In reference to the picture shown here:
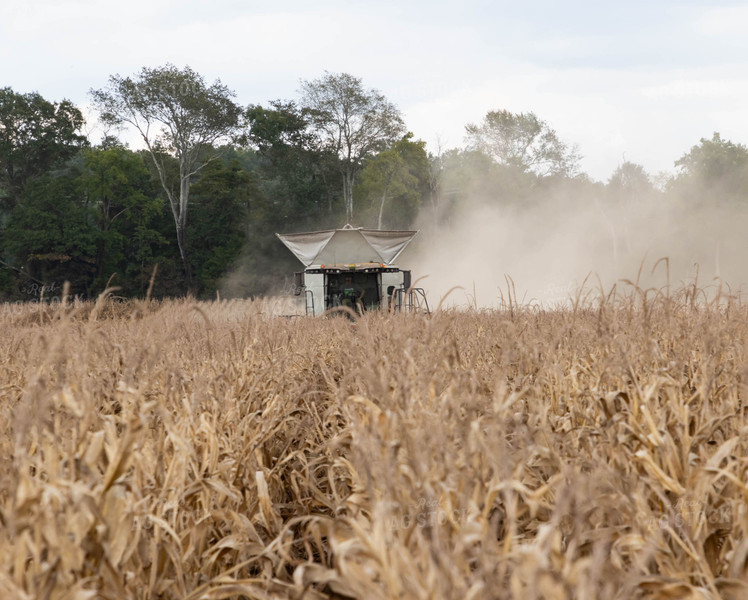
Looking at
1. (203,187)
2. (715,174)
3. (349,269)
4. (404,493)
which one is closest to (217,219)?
(203,187)

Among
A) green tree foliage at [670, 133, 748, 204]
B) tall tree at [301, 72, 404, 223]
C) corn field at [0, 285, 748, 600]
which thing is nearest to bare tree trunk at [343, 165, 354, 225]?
tall tree at [301, 72, 404, 223]

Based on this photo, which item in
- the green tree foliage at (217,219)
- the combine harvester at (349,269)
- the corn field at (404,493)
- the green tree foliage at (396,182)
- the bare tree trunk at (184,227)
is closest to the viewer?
the corn field at (404,493)

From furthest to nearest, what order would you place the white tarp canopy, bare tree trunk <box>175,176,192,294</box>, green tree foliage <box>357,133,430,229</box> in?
green tree foliage <box>357,133,430,229</box>, bare tree trunk <box>175,176,192,294</box>, the white tarp canopy

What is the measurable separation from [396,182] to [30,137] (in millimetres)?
21644

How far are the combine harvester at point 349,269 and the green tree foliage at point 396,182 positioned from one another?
25.9 m

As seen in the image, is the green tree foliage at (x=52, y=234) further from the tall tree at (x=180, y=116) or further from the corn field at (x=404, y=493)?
the corn field at (x=404, y=493)

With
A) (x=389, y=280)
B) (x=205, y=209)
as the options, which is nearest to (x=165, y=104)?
(x=205, y=209)

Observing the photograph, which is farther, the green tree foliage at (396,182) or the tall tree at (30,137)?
the green tree foliage at (396,182)

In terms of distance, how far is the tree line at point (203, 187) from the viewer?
36.5m

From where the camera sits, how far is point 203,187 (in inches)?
1598

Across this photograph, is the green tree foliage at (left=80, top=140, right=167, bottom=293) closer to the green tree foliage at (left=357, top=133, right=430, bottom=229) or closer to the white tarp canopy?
the green tree foliage at (left=357, top=133, right=430, bottom=229)

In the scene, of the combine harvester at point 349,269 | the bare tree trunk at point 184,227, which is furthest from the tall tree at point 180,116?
the combine harvester at point 349,269

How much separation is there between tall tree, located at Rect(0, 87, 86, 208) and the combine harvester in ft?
87.6

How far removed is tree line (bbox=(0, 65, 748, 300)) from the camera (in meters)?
36.5
